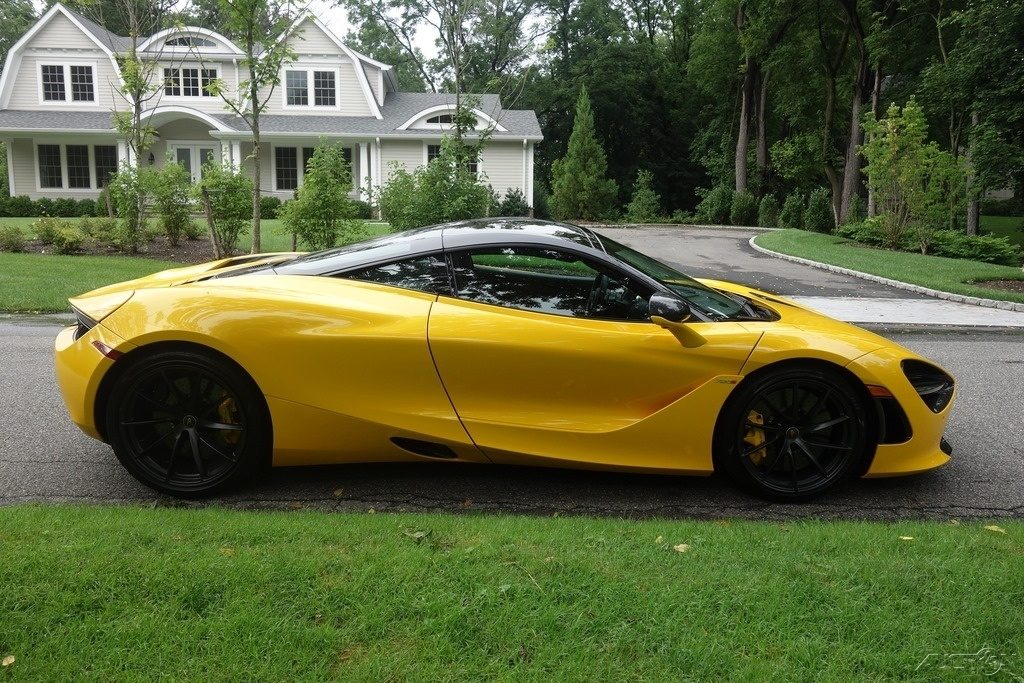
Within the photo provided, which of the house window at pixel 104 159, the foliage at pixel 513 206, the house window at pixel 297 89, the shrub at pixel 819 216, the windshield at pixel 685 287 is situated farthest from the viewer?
the house window at pixel 104 159

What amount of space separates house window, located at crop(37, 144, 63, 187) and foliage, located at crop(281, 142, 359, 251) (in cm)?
2242

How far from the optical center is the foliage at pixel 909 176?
18.9m

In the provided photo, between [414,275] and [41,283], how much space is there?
9.32 m

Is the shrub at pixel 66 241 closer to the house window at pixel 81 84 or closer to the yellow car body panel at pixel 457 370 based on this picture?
the yellow car body panel at pixel 457 370

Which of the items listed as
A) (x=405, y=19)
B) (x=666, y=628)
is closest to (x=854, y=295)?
(x=666, y=628)

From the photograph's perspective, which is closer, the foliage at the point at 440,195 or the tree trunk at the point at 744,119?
the foliage at the point at 440,195

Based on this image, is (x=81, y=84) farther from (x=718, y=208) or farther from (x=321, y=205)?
(x=718, y=208)

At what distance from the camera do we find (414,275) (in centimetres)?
405

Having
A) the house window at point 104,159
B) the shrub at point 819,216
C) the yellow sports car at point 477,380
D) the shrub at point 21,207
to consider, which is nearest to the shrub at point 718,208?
the shrub at point 819,216

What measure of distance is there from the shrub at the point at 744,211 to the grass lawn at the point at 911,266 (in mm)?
12823

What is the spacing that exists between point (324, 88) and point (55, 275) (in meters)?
21.1

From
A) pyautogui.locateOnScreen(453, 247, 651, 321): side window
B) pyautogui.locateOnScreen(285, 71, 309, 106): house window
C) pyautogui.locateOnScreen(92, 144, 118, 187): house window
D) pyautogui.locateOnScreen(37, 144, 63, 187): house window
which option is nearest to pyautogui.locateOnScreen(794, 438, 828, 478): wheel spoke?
pyautogui.locateOnScreen(453, 247, 651, 321): side window

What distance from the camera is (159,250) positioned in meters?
15.6

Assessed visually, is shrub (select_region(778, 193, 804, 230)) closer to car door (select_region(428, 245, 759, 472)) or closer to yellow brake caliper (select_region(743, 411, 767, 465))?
yellow brake caliper (select_region(743, 411, 767, 465))
